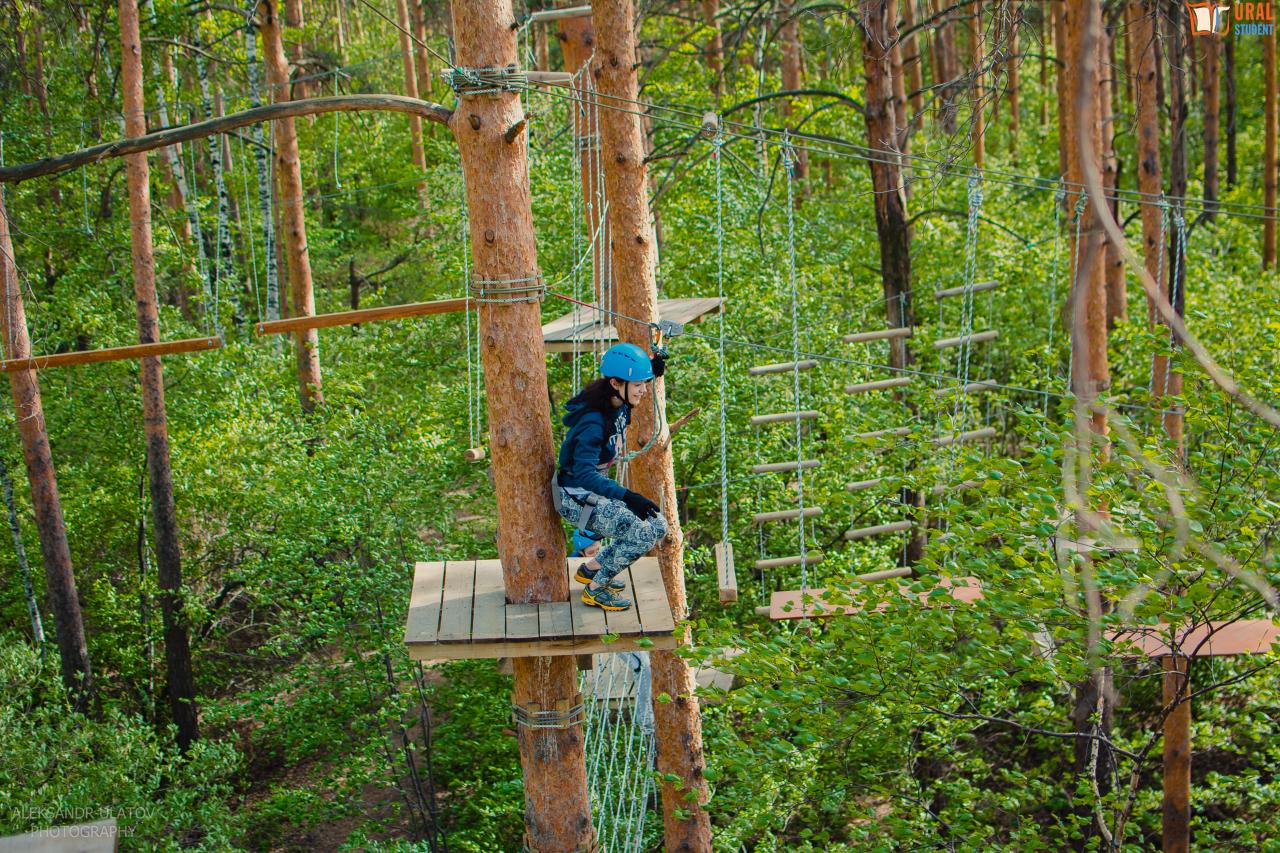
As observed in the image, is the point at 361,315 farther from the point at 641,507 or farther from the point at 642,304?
the point at 642,304

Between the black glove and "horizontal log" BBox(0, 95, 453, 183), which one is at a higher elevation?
"horizontal log" BBox(0, 95, 453, 183)

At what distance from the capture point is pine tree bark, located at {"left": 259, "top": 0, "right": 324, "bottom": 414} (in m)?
12.6

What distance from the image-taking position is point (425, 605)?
14.7ft

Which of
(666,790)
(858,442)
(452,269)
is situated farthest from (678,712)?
(452,269)

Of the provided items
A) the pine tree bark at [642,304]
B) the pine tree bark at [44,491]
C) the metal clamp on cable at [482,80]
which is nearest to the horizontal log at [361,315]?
the metal clamp on cable at [482,80]

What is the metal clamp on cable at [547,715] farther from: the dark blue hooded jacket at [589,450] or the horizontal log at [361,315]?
the horizontal log at [361,315]

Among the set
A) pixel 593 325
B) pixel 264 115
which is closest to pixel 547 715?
pixel 264 115

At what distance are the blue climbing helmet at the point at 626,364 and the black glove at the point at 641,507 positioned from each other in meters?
0.49

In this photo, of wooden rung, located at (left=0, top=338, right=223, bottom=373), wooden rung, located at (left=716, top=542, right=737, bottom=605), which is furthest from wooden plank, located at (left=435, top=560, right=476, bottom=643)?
wooden rung, located at (left=0, top=338, right=223, bottom=373)

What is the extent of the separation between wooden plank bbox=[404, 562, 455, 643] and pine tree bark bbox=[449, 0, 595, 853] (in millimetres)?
316

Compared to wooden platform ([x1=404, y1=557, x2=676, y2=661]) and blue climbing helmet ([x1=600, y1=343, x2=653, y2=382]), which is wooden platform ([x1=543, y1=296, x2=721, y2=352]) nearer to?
blue climbing helmet ([x1=600, y1=343, x2=653, y2=382])

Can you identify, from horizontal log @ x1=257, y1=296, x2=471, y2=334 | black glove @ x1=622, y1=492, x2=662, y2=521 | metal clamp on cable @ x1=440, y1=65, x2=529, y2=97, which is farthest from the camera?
horizontal log @ x1=257, y1=296, x2=471, y2=334

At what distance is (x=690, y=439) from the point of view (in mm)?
10016

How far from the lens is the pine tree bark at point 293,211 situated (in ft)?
41.3
